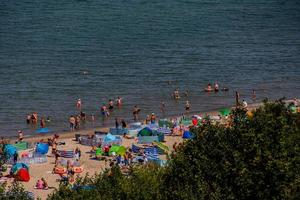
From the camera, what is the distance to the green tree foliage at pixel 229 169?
2323 cm

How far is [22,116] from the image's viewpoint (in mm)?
58031

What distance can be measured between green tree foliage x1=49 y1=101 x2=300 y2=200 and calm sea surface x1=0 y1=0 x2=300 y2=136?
29.9m

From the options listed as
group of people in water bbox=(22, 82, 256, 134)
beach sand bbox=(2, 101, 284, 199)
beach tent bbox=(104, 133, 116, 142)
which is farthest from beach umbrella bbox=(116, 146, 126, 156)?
group of people in water bbox=(22, 82, 256, 134)

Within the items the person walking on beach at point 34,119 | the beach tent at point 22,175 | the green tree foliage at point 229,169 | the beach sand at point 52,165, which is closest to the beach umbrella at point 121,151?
the beach sand at point 52,165

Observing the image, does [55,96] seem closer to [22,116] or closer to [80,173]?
[22,116]

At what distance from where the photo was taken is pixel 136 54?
81000 millimetres

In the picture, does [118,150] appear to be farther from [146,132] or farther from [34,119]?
[34,119]

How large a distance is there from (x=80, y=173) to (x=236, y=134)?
16.5 m

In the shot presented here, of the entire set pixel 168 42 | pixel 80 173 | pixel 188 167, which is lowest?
pixel 80 173

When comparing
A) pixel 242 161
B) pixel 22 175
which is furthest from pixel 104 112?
pixel 242 161

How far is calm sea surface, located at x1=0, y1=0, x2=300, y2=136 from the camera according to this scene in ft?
206

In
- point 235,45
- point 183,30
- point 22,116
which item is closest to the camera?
point 22,116

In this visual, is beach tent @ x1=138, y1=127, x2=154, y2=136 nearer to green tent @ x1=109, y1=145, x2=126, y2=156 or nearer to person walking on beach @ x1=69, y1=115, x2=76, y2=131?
green tent @ x1=109, y1=145, x2=126, y2=156

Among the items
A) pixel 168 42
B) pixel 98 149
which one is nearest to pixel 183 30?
pixel 168 42
